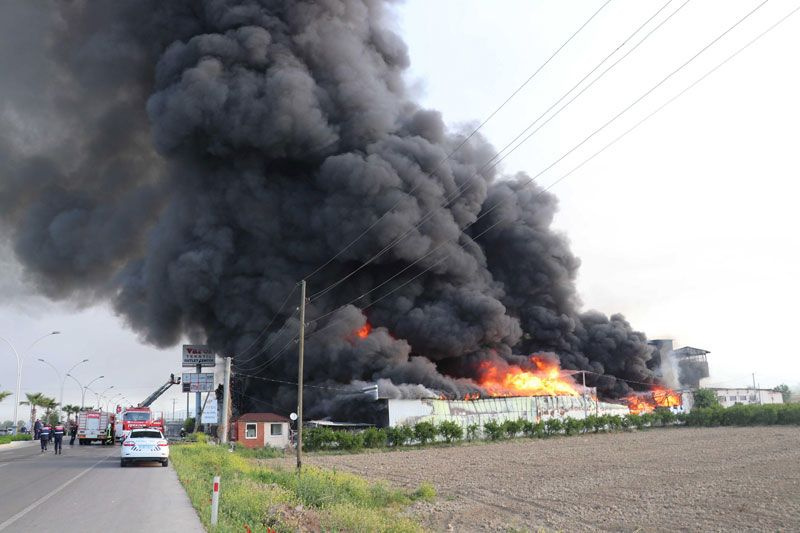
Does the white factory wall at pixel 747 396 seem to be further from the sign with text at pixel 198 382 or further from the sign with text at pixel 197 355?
the sign with text at pixel 197 355

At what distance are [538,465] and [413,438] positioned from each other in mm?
18228

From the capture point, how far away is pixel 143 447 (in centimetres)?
2508

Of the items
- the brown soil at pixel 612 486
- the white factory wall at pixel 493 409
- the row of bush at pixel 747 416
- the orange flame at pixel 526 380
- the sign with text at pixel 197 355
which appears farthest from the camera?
the sign with text at pixel 197 355

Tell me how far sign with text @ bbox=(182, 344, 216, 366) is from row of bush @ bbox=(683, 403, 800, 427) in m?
47.5

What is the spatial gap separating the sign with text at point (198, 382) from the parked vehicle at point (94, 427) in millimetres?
15643

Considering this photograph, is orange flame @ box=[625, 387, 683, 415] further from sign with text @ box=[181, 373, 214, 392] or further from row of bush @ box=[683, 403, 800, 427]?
sign with text @ box=[181, 373, 214, 392]

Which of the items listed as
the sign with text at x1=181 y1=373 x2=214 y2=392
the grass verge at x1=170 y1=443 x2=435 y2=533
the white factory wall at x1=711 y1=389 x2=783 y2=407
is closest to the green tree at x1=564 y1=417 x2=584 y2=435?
the grass verge at x1=170 y1=443 x2=435 y2=533

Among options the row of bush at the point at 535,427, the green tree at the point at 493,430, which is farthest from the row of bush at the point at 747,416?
the green tree at the point at 493,430

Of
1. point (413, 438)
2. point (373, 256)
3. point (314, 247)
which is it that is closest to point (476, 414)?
point (413, 438)

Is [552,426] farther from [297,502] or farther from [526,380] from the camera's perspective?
[297,502]

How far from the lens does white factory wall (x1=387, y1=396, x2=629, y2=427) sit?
155ft

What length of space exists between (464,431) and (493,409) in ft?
14.2

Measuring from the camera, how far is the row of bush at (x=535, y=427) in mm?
42875

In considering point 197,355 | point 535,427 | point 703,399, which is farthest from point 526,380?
point 197,355
